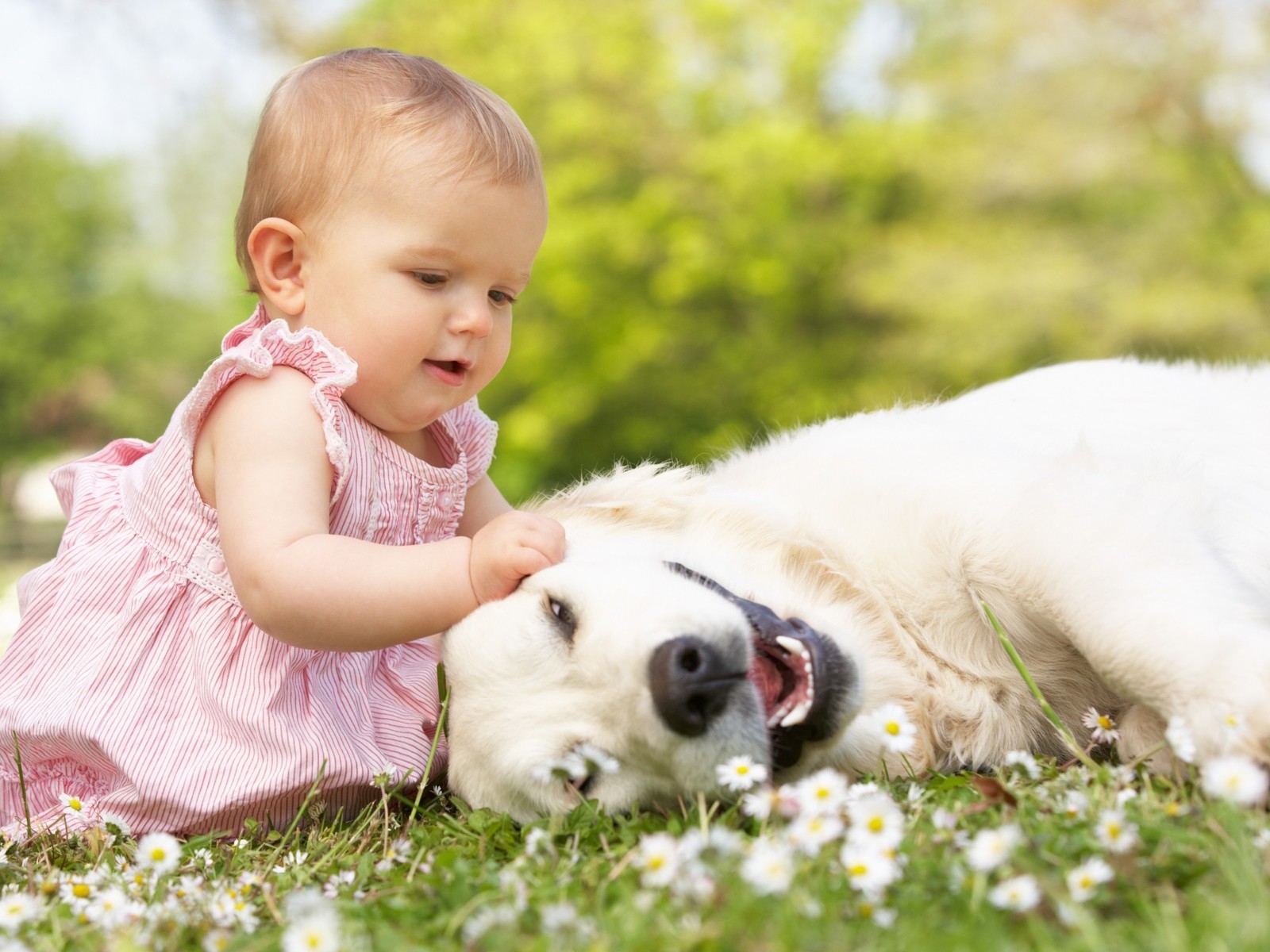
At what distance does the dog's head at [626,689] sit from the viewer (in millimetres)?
2225

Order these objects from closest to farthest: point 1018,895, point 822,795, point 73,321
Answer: point 1018,895 < point 822,795 < point 73,321

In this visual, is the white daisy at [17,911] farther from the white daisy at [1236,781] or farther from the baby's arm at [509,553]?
the white daisy at [1236,781]

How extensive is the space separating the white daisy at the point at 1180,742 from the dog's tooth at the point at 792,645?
0.73 metres

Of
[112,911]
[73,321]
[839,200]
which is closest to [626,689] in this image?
[112,911]

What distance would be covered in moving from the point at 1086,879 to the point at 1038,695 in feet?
2.85

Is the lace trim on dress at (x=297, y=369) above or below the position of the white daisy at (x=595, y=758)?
above

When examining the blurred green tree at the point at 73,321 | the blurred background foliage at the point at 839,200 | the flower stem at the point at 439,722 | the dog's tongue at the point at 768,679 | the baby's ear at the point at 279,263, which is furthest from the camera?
the blurred green tree at the point at 73,321

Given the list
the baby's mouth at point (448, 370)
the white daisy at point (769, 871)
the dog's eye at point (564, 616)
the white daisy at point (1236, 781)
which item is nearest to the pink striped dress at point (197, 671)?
the baby's mouth at point (448, 370)

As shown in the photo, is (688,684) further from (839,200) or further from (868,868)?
(839,200)

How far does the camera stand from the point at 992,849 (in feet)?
5.18

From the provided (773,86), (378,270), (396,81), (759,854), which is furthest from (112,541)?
(773,86)

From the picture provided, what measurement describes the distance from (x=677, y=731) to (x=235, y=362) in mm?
1249

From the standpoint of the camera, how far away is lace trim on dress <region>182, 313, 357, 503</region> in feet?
8.50

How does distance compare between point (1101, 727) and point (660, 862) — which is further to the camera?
point (1101, 727)
